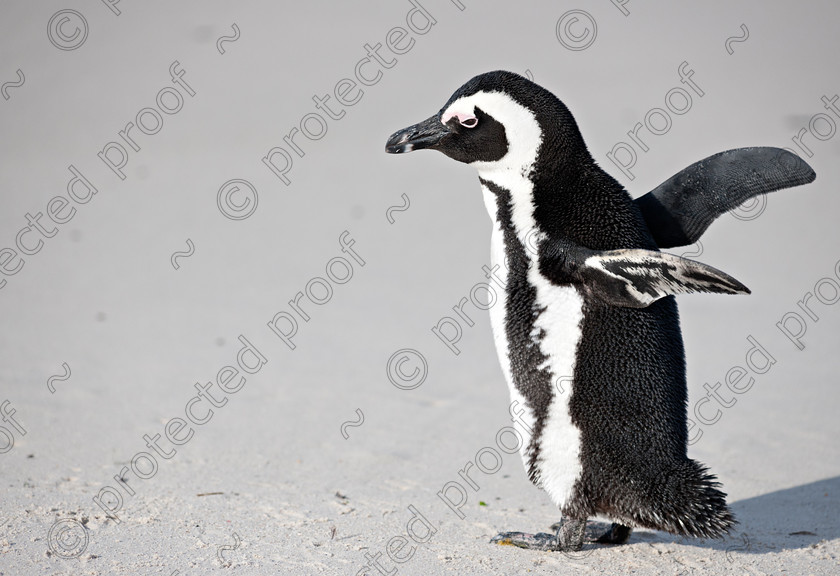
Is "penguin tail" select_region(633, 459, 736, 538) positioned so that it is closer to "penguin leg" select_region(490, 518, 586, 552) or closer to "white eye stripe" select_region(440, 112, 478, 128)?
"penguin leg" select_region(490, 518, 586, 552)

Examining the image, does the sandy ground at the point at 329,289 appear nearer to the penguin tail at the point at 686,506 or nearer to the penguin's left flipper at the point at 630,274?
the penguin tail at the point at 686,506

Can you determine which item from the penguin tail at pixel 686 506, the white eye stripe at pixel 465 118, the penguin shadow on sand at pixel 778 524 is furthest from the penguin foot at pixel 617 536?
the white eye stripe at pixel 465 118

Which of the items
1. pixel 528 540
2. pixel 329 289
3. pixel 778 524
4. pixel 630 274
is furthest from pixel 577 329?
pixel 329 289

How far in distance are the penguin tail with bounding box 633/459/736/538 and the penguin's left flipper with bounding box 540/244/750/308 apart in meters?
0.49

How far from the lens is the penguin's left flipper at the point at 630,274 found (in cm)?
206

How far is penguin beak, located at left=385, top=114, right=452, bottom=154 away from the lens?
254cm

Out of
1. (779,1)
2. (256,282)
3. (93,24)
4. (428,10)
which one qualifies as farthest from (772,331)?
(93,24)

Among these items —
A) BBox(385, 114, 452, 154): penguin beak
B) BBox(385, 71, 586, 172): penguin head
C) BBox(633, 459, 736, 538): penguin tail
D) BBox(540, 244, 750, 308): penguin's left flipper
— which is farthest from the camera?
BBox(385, 114, 452, 154): penguin beak

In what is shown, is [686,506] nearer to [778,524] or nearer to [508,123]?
[778,524]

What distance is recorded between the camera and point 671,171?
6.70m

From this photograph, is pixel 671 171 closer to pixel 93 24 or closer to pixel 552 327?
Answer: pixel 552 327

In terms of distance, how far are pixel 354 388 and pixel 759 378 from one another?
204 cm

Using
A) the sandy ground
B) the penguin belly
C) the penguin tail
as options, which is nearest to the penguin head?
the penguin belly

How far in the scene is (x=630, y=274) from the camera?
215 centimetres
